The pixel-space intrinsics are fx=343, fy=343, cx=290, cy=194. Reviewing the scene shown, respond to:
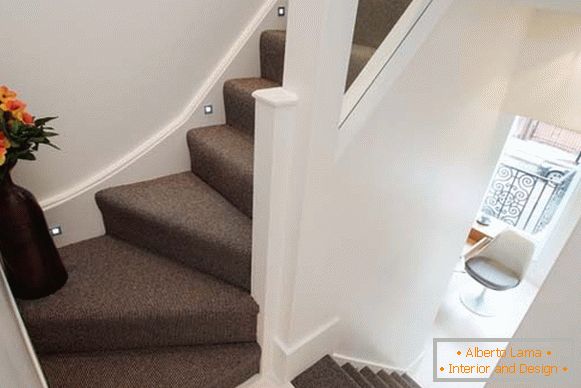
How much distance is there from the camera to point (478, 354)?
13.0 feet

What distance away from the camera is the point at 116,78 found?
1.70 metres

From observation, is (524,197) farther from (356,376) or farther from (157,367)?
(157,367)

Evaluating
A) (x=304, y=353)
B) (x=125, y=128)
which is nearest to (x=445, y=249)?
(x=304, y=353)

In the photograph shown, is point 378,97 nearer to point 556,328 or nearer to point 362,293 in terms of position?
point 556,328

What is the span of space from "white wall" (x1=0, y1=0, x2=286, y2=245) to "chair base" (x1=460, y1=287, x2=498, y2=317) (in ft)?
13.4

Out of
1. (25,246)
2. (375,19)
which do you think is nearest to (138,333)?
(25,246)

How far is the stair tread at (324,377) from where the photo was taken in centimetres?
164

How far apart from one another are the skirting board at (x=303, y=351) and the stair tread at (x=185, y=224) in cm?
35

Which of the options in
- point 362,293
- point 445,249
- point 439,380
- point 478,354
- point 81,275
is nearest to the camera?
point 81,275

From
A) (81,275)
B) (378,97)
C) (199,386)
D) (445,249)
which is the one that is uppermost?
(378,97)

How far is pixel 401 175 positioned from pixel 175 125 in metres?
1.28

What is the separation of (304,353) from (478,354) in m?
3.30

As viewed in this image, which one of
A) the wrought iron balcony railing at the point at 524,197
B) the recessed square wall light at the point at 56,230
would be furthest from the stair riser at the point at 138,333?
the wrought iron balcony railing at the point at 524,197

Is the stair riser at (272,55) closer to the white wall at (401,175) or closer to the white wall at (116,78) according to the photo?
the white wall at (116,78)
